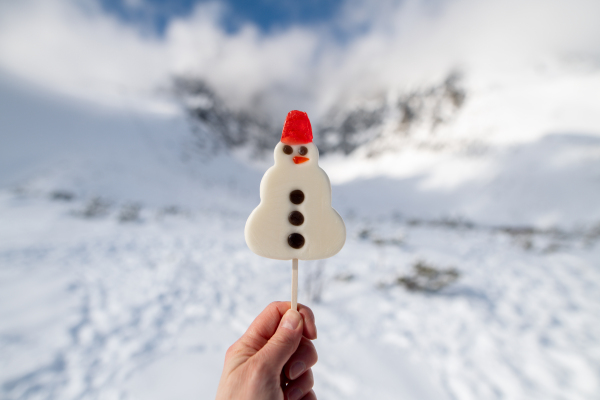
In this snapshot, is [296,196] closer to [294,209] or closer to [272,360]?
[294,209]

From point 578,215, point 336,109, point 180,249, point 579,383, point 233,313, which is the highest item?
point 336,109

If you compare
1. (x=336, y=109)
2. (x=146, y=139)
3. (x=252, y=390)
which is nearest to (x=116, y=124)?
(x=146, y=139)

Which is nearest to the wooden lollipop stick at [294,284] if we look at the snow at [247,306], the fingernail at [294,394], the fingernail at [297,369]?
the fingernail at [297,369]

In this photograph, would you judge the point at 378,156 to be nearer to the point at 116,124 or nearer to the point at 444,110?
the point at 444,110

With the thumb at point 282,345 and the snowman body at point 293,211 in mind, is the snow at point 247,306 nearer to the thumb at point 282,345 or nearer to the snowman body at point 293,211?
the thumb at point 282,345

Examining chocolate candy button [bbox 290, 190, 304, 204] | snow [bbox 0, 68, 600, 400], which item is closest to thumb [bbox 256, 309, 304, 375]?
chocolate candy button [bbox 290, 190, 304, 204]

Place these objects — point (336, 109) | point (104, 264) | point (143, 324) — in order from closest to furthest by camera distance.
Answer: point (143, 324) → point (104, 264) → point (336, 109)

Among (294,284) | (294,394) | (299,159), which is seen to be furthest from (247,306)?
(299,159)

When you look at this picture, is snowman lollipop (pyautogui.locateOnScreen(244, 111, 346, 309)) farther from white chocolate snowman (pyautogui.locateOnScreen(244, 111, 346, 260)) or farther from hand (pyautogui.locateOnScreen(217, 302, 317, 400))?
hand (pyautogui.locateOnScreen(217, 302, 317, 400))
